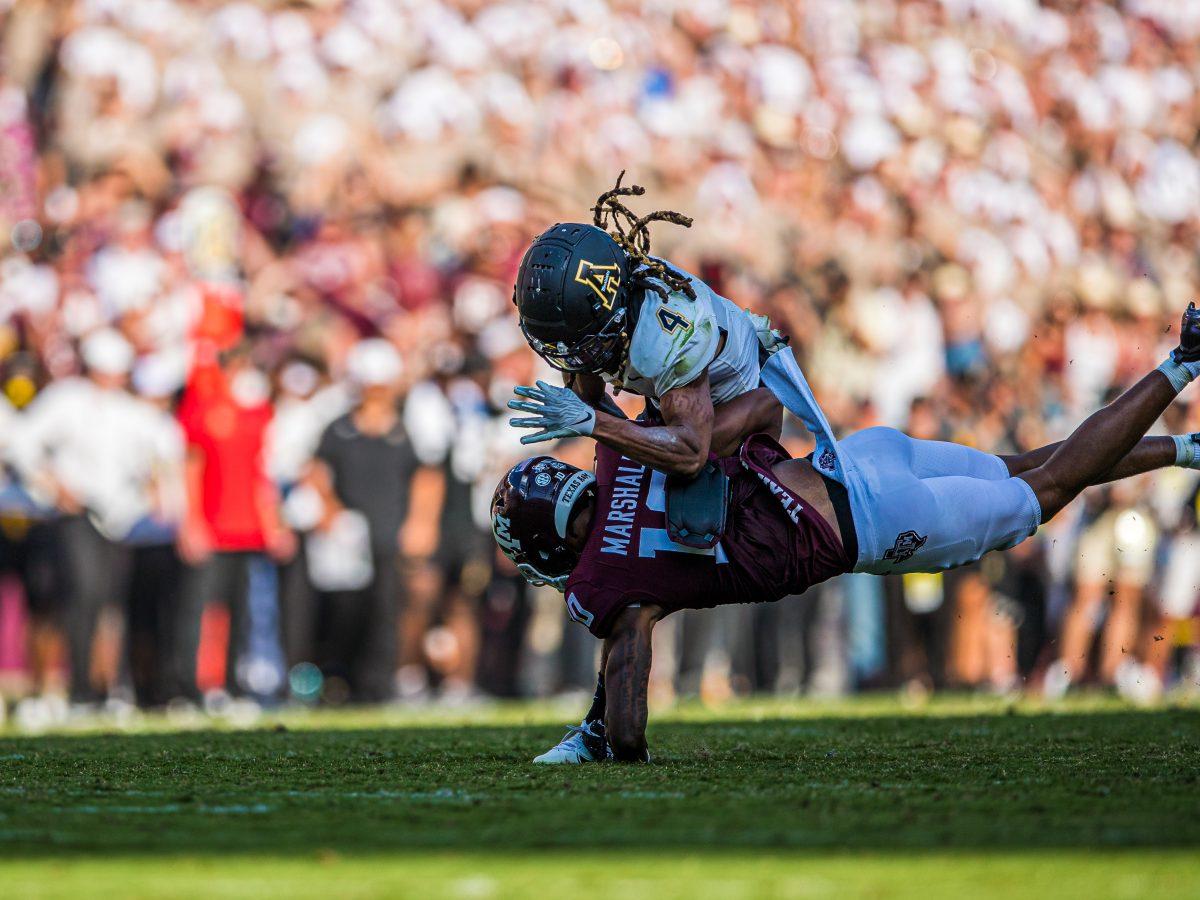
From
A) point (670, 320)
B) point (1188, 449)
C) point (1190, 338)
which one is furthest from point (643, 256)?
point (1188, 449)

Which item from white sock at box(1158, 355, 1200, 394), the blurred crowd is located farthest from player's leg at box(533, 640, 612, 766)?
the blurred crowd

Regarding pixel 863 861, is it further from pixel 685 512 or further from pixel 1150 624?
pixel 1150 624

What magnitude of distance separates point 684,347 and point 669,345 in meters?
0.06

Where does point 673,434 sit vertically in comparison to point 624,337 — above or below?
below

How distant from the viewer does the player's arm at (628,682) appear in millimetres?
6281

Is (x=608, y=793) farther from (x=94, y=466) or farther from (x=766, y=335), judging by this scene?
(x=94, y=466)

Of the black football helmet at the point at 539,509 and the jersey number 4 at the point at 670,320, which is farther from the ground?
the jersey number 4 at the point at 670,320

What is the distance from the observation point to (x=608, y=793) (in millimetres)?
5273

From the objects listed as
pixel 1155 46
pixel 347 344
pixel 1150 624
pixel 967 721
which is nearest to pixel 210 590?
pixel 347 344

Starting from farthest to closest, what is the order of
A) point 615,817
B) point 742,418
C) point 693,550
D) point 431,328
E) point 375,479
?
1. point 431,328
2. point 375,479
3. point 742,418
4. point 693,550
5. point 615,817

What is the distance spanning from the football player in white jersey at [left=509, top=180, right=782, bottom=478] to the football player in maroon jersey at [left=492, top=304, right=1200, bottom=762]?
0.34 meters

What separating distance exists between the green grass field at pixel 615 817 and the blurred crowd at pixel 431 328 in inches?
150

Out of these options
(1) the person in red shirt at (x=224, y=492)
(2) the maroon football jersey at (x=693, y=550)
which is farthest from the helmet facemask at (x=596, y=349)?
(1) the person in red shirt at (x=224, y=492)

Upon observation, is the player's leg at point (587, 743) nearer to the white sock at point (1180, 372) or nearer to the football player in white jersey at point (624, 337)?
the football player in white jersey at point (624, 337)
